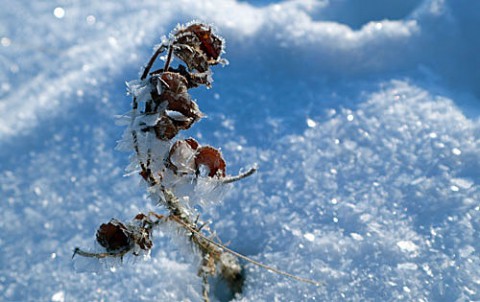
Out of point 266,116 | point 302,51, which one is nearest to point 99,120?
point 266,116

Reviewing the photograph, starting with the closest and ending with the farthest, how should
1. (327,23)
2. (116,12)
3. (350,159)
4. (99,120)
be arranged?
1. (350,159)
2. (99,120)
3. (327,23)
4. (116,12)

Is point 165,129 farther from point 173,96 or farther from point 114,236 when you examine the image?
point 114,236

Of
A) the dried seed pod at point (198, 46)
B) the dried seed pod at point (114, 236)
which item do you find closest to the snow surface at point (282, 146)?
the dried seed pod at point (114, 236)

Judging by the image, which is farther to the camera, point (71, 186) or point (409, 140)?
point (71, 186)

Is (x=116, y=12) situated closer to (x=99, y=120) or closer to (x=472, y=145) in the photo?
(x=99, y=120)

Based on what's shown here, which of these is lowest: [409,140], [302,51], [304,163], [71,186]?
[71,186]

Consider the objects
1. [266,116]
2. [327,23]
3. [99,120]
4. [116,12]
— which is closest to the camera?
[266,116]

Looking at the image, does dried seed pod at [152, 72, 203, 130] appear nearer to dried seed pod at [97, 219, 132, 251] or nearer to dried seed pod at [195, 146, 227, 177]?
dried seed pod at [195, 146, 227, 177]

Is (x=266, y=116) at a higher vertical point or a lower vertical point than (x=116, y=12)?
lower
